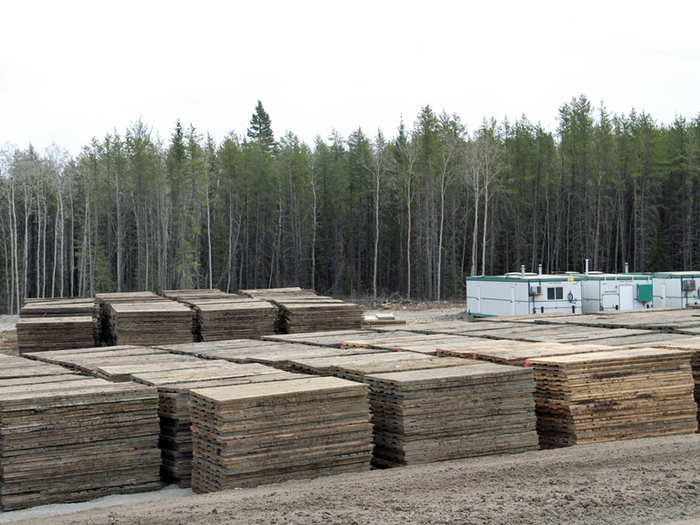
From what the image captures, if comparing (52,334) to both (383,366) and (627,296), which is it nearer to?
(383,366)

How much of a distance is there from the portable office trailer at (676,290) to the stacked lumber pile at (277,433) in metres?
29.6

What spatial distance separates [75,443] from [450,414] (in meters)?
4.97

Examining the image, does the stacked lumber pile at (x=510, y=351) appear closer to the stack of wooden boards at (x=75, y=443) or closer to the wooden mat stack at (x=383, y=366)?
the wooden mat stack at (x=383, y=366)

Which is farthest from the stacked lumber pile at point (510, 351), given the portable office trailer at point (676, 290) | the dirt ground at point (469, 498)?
the portable office trailer at point (676, 290)

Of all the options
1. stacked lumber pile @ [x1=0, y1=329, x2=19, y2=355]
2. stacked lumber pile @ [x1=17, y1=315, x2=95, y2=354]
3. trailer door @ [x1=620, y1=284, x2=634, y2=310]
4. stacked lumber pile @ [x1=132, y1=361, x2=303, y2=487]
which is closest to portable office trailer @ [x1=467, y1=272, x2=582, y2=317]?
trailer door @ [x1=620, y1=284, x2=634, y2=310]

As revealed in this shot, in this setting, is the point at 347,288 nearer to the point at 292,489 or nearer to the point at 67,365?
the point at 67,365

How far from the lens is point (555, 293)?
3450 cm

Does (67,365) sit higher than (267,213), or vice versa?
(267,213)

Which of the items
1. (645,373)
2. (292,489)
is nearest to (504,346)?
(645,373)

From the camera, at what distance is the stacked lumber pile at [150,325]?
19641 millimetres

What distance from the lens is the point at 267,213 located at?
207 feet

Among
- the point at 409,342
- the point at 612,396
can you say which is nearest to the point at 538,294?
the point at 409,342

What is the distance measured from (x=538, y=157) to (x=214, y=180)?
26.1 meters

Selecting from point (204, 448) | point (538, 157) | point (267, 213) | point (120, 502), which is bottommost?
point (120, 502)
